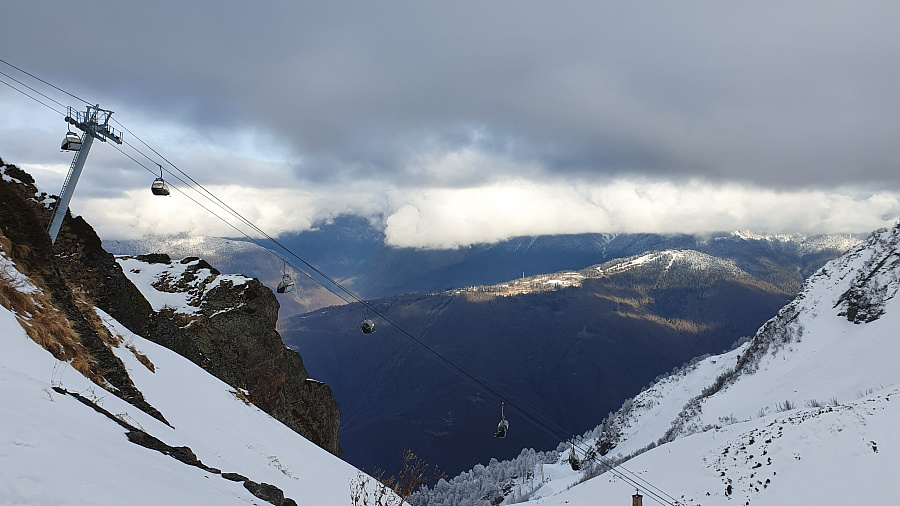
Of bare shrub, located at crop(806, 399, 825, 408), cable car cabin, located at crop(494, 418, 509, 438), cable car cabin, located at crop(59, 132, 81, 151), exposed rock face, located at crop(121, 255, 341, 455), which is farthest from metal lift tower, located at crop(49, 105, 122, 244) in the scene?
bare shrub, located at crop(806, 399, 825, 408)

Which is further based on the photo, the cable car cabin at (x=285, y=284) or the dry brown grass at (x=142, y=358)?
the cable car cabin at (x=285, y=284)

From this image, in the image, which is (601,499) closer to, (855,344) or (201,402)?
(201,402)

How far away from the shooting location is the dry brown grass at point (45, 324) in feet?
36.2

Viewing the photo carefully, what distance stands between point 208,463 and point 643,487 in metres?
30.3

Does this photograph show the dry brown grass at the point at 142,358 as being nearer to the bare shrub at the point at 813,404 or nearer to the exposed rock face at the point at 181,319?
the exposed rock face at the point at 181,319

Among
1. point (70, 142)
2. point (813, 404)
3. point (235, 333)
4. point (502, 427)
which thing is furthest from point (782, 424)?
point (70, 142)

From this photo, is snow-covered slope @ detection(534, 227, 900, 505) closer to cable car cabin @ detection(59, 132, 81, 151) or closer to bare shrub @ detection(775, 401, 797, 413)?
bare shrub @ detection(775, 401, 797, 413)

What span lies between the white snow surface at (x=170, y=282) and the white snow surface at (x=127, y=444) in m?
10.7

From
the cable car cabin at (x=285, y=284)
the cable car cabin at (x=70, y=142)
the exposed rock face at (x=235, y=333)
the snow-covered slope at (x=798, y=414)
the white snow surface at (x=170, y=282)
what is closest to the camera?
the cable car cabin at (x=70, y=142)

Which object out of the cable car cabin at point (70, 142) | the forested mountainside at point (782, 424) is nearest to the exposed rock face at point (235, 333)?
the cable car cabin at point (70, 142)

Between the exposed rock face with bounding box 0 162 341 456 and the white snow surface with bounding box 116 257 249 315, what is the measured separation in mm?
300

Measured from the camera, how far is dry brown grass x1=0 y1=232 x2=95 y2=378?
36.2ft

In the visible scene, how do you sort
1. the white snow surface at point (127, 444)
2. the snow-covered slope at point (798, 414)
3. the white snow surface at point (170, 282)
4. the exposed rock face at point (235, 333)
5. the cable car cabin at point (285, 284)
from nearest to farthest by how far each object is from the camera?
1. the white snow surface at point (127, 444)
2. the cable car cabin at point (285, 284)
3. the snow-covered slope at point (798, 414)
4. the exposed rock face at point (235, 333)
5. the white snow surface at point (170, 282)

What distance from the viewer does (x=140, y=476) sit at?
680 cm
